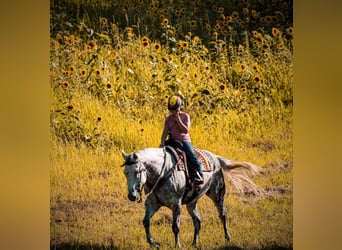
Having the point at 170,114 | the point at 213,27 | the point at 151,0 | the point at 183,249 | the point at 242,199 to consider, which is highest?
the point at 151,0

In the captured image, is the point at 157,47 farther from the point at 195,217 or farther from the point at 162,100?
the point at 195,217

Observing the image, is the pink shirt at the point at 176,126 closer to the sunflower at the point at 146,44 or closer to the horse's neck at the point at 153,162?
the horse's neck at the point at 153,162

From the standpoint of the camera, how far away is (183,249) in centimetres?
380

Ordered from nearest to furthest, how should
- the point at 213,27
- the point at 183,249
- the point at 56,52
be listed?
the point at 183,249, the point at 56,52, the point at 213,27

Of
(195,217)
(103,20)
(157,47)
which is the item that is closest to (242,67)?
(157,47)

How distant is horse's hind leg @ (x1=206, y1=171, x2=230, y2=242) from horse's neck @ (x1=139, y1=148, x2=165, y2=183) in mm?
648

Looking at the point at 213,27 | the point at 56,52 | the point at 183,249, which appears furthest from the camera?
the point at 213,27

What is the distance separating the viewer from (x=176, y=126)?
380 centimetres

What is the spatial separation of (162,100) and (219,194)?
1.12 m

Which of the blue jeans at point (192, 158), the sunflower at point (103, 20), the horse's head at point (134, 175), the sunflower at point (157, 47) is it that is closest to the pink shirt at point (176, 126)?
the blue jeans at point (192, 158)

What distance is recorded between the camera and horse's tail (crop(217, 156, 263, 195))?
393cm

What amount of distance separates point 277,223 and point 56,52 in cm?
286
